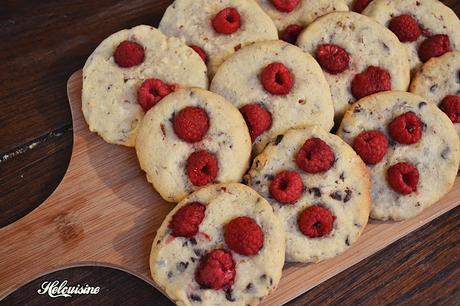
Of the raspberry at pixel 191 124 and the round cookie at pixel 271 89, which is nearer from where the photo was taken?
the raspberry at pixel 191 124

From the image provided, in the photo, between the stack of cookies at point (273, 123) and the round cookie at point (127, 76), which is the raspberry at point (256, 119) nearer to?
the stack of cookies at point (273, 123)

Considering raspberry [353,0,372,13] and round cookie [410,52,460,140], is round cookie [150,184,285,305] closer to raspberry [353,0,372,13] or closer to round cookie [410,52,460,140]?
round cookie [410,52,460,140]

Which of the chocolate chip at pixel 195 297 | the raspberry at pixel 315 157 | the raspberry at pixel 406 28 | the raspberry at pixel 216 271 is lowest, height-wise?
the chocolate chip at pixel 195 297

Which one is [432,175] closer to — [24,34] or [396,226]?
[396,226]

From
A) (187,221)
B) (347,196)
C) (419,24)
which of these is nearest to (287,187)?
(347,196)

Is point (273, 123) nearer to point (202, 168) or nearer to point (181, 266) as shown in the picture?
point (202, 168)

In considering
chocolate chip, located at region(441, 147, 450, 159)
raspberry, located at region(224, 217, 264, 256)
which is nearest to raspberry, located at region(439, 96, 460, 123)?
chocolate chip, located at region(441, 147, 450, 159)

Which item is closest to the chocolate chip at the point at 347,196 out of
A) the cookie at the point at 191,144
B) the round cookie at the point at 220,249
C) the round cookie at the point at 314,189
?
the round cookie at the point at 314,189
